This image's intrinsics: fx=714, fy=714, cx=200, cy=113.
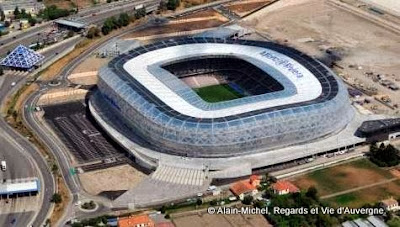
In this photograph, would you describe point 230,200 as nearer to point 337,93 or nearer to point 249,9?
point 337,93

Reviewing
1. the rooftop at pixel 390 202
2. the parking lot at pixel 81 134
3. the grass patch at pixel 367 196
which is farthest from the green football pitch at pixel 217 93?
the rooftop at pixel 390 202

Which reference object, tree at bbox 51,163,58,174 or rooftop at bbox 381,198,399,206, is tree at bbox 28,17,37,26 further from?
rooftop at bbox 381,198,399,206

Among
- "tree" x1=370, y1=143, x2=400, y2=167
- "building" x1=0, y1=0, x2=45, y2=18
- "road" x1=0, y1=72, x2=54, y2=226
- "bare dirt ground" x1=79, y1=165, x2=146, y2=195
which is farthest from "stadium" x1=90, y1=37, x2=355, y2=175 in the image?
"building" x1=0, y1=0, x2=45, y2=18

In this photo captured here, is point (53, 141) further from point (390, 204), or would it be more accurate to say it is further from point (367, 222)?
point (390, 204)

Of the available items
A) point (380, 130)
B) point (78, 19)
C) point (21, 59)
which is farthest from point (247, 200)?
point (78, 19)

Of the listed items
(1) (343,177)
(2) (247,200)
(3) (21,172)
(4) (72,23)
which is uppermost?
(4) (72,23)

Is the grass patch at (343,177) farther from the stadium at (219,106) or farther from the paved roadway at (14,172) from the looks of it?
the paved roadway at (14,172)
